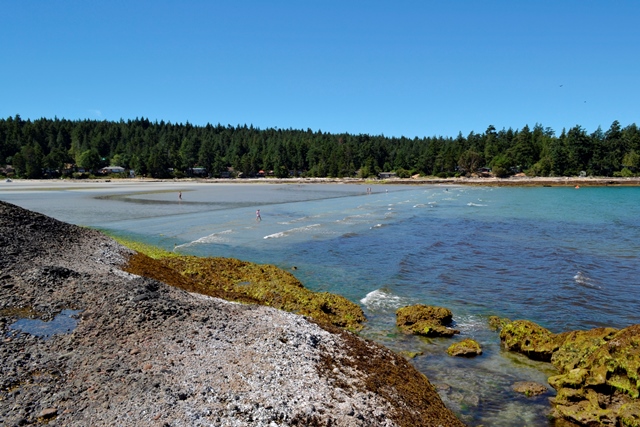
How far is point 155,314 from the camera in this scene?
10938 mm

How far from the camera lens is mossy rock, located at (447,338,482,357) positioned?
12.8 meters

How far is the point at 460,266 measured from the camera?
2430 centimetres

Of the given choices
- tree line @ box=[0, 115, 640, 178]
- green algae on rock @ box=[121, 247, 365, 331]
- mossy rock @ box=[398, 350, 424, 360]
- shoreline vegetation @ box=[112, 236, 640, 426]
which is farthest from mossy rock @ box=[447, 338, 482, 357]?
tree line @ box=[0, 115, 640, 178]

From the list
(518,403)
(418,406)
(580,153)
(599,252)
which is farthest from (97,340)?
(580,153)

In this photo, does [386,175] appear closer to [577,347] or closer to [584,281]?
[584,281]

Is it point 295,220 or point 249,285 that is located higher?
point 295,220

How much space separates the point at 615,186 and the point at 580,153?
80.9ft

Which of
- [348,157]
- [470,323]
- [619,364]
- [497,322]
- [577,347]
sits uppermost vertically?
[348,157]

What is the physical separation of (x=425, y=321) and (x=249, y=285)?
8398 mm

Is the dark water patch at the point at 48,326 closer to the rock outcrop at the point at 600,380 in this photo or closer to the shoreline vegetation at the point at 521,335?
the shoreline vegetation at the point at 521,335

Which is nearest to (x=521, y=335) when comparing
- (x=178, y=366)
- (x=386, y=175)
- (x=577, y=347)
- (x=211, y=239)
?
(x=577, y=347)

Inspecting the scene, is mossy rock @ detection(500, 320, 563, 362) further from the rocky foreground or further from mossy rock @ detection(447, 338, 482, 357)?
the rocky foreground

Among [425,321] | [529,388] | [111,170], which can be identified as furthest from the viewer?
[111,170]

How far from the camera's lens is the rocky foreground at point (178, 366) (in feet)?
24.1
